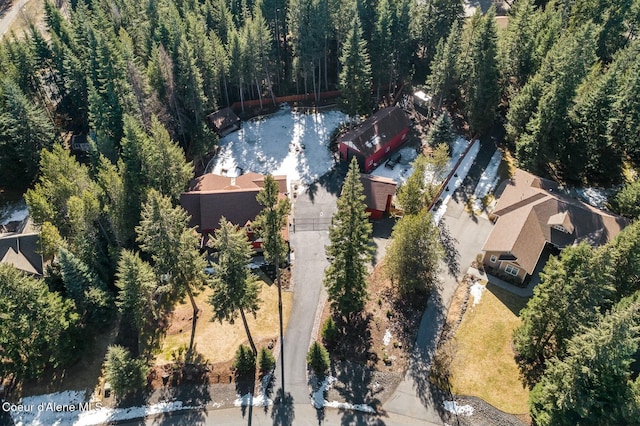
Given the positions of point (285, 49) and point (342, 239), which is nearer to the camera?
point (342, 239)

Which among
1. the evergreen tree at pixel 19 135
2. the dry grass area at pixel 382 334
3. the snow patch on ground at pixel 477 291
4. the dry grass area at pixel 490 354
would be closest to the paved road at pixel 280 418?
the dry grass area at pixel 382 334

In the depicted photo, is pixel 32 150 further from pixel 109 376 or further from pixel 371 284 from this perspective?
pixel 371 284

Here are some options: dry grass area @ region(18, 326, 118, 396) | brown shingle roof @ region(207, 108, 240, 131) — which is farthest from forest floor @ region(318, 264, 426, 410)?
brown shingle roof @ region(207, 108, 240, 131)

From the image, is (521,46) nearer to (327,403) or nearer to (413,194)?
(413,194)

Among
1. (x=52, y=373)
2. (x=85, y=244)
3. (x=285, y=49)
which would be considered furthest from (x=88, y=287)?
(x=285, y=49)

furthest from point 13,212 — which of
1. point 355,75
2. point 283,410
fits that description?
point 355,75

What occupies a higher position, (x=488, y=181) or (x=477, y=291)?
(x=488, y=181)

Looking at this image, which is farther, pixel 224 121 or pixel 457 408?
pixel 224 121
